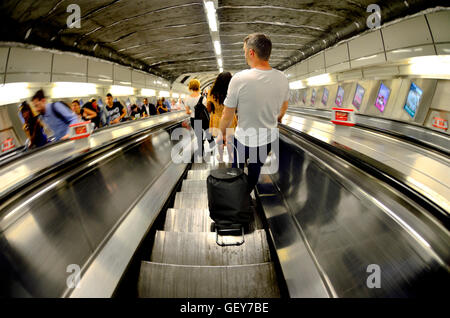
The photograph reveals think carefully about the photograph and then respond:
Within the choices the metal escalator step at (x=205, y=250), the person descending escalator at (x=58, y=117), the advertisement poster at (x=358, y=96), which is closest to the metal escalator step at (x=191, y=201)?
the metal escalator step at (x=205, y=250)

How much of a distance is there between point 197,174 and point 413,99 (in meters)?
6.71

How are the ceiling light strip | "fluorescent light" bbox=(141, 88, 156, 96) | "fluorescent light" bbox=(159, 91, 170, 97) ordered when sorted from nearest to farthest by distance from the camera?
1. the ceiling light strip
2. "fluorescent light" bbox=(141, 88, 156, 96)
3. "fluorescent light" bbox=(159, 91, 170, 97)

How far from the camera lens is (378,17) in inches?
204

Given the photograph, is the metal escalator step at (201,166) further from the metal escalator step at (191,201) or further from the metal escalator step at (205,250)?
the metal escalator step at (205,250)

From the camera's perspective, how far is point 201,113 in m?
4.04

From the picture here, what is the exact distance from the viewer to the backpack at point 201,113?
3972 mm

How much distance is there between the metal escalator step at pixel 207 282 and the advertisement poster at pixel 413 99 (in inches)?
276

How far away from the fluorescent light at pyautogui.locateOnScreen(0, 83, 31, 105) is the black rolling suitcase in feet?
19.7

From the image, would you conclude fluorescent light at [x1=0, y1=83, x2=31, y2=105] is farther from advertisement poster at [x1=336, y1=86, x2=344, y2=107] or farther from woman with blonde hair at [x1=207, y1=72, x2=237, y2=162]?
advertisement poster at [x1=336, y1=86, x2=344, y2=107]

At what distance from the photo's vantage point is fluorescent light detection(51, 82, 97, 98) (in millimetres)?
6268

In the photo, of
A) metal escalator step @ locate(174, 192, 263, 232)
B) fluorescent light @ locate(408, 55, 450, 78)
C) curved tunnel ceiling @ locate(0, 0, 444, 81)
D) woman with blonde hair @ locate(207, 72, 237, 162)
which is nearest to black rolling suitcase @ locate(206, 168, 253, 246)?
metal escalator step @ locate(174, 192, 263, 232)

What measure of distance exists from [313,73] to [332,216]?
34.1 feet

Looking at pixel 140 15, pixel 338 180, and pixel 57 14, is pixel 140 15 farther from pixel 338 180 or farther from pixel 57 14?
pixel 338 180

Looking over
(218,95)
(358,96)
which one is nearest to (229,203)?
(218,95)
